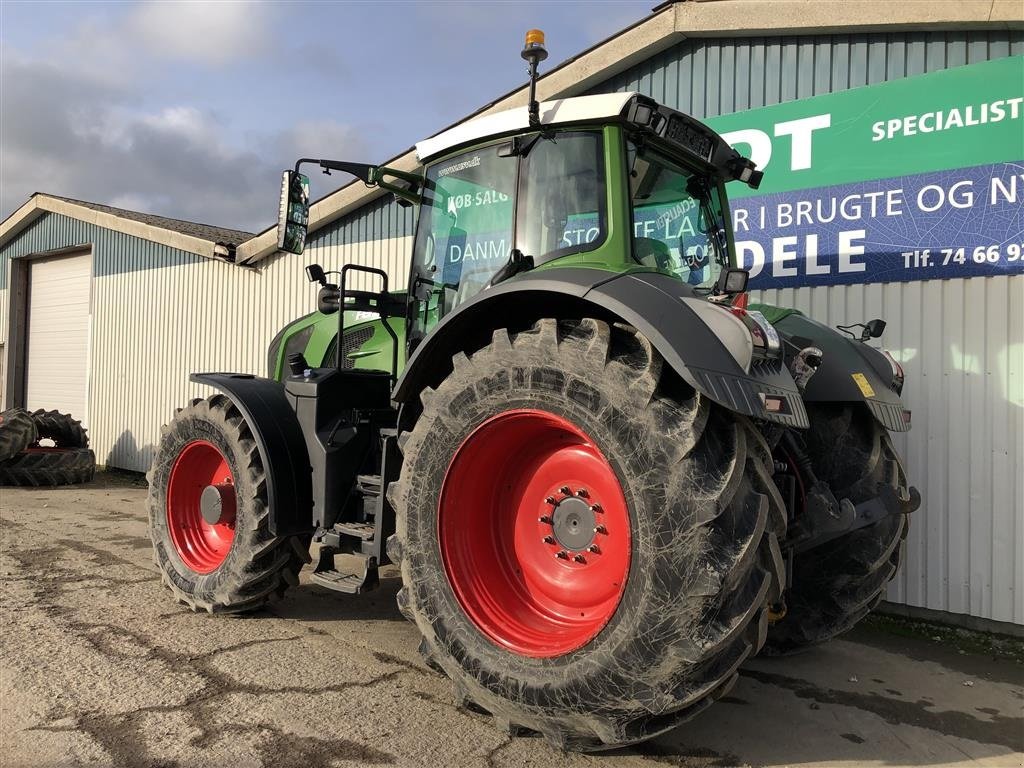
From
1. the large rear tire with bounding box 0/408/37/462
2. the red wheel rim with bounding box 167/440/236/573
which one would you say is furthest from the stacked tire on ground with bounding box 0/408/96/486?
the red wheel rim with bounding box 167/440/236/573

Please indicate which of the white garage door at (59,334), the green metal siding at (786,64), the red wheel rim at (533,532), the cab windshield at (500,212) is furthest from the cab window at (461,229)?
the white garage door at (59,334)

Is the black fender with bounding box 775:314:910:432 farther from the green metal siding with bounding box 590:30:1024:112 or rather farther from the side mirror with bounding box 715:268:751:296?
the green metal siding with bounding box 590:30:1024:112

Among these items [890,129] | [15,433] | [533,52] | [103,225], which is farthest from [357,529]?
[103,225]

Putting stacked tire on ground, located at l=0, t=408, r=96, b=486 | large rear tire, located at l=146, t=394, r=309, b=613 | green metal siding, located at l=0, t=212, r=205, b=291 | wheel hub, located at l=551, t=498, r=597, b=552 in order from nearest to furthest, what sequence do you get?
wheel hub, located at l=551, t=498, r=597, b=552 < large rear tire, located at l=146, t=394, r=309, b=613 < stacked tire on ground, located at l=0, t=408, r=96, b=486 < green metal siding, located at l=0, t=212, r=205, b=291

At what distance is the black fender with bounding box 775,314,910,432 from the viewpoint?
390cm

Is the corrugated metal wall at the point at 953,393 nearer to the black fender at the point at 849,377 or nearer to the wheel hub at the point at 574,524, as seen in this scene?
the black fender at the point at 849,377

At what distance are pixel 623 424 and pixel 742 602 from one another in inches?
28.7

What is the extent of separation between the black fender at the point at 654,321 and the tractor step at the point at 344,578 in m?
1.09

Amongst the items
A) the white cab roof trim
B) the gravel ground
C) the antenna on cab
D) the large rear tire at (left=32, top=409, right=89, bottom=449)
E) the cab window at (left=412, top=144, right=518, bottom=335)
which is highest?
the antenna on cab

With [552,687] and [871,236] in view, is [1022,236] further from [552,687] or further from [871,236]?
[552,687]

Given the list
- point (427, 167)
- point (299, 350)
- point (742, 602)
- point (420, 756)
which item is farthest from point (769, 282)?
point (420, 756)

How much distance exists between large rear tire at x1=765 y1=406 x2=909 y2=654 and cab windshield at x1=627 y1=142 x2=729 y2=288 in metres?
0.99

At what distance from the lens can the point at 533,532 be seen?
3.51 metres

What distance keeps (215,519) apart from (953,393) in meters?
4.91
